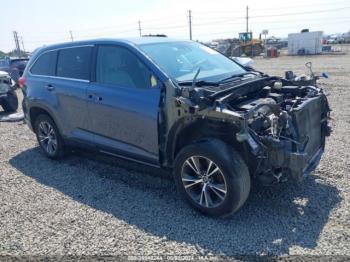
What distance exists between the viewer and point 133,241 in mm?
3424

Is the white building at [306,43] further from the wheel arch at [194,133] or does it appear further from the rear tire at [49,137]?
the wheel arch at [194,133]

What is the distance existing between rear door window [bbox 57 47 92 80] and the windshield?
3.17 ft

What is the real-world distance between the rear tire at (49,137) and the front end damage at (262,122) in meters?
2.72

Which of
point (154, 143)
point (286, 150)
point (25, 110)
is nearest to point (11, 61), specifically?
point (25, 110)

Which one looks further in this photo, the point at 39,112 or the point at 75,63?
the point at 39,112

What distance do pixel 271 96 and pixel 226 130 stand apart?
2.56 feet

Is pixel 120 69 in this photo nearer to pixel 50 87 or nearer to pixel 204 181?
pixel 50 87

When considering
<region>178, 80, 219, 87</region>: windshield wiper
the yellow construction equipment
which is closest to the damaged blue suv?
<region>178, 80, 219, 87</region>: windshield wiper

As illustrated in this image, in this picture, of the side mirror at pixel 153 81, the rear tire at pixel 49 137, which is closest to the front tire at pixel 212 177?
the side mirror at pixel 153 81

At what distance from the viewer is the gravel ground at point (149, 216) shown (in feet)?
10.9

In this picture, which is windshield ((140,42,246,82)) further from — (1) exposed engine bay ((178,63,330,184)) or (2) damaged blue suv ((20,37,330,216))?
(1) exposed engine bay ((178,63,330,184))

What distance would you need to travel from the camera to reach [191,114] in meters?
3.69

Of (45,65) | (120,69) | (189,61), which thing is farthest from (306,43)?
(120,69)

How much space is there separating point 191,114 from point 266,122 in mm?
766
